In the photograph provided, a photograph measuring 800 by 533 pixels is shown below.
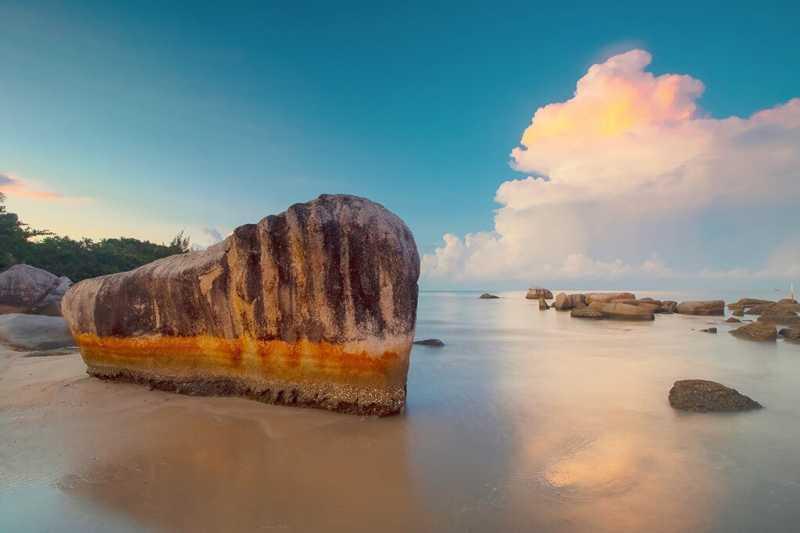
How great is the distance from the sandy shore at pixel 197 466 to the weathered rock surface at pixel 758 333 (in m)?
15.0

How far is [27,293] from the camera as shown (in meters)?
14.2

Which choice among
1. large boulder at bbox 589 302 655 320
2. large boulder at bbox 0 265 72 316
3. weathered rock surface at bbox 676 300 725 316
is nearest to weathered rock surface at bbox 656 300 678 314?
weathered rock surface at bbox 676 300 725 316

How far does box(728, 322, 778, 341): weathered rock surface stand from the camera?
1366 centimetres

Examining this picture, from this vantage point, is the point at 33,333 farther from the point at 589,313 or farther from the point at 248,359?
the point at 589,313

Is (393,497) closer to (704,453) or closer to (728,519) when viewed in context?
(728,519)

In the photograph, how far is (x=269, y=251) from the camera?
528 centimetres

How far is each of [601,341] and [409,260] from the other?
11225mm

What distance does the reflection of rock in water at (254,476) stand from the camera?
9.67 ft

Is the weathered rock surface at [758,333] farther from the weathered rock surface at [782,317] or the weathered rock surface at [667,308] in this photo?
the weathered rock surface at [667,308]

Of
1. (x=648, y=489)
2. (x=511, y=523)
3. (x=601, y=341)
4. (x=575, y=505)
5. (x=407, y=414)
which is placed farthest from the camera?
(x=601, y=341)

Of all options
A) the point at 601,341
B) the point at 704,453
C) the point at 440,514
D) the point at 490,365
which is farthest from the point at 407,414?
the point at 601,341

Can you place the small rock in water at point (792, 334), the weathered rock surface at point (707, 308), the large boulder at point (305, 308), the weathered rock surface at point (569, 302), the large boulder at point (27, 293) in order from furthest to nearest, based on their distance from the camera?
the weathered rock surface at point (569, 302)
the weathered rock surface at point (707, 308)
the large boulder at point (27, 293)
the small rock in water at point (792, 334)
the large boulder at point (305, 308)

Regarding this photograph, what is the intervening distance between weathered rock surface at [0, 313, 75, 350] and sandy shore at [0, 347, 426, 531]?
16.8ft

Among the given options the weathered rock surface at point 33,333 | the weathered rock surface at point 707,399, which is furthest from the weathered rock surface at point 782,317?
the weathered rock surface at point 33,333
